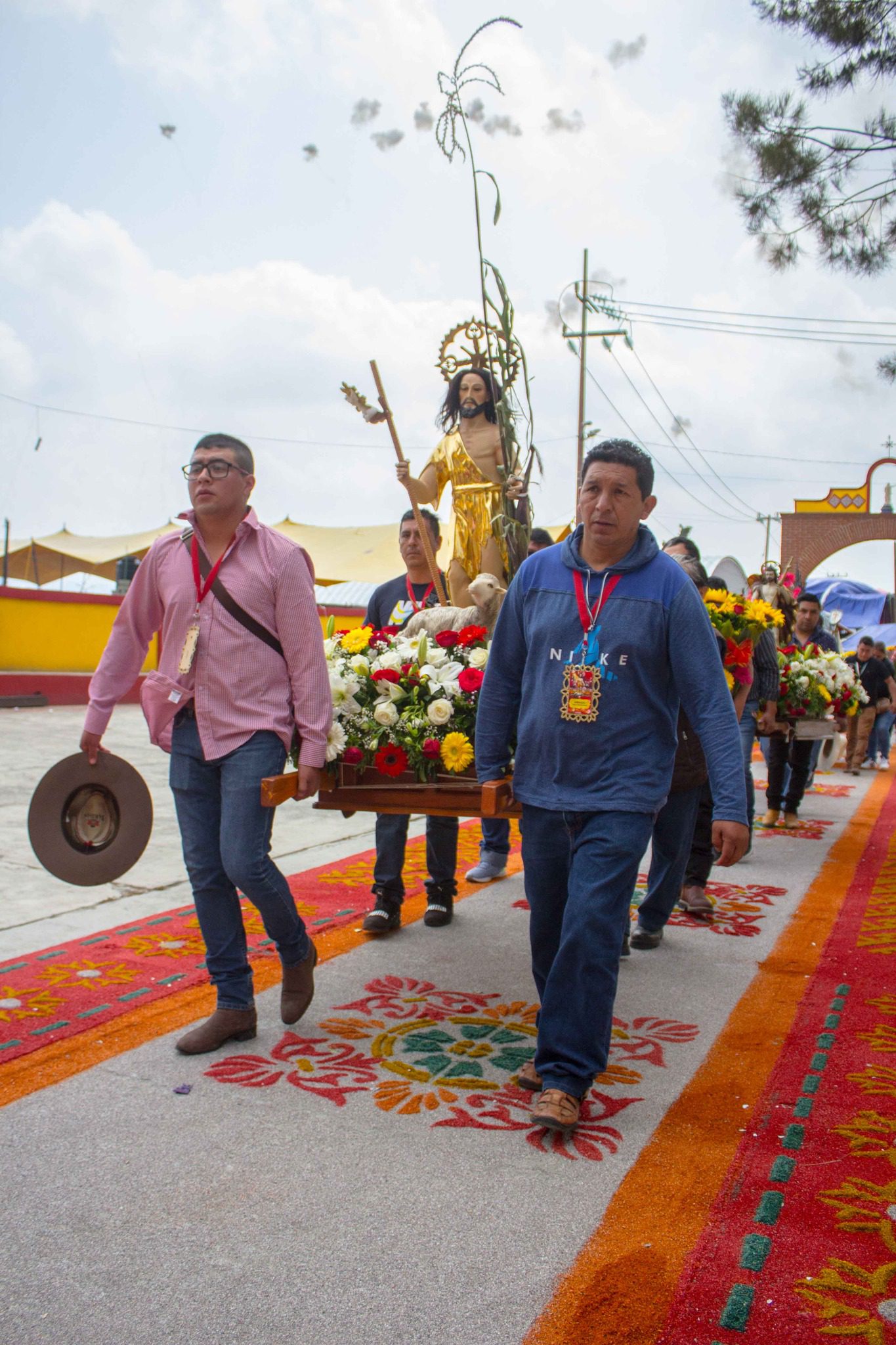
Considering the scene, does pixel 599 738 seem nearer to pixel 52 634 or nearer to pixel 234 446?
pixel 234 446

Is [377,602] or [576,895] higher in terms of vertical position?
[377,602]

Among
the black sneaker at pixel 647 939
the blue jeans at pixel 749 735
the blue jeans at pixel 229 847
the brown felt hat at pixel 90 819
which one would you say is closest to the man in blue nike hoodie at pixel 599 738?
the blue jeans at pixel 229 847

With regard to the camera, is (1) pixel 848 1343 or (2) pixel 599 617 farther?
(2) pixel 599 617

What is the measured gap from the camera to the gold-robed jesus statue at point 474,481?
18.7ft

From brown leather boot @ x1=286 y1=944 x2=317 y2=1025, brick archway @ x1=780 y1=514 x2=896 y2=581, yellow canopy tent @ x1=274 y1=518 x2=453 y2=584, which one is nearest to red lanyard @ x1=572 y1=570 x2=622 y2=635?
brown leather boot @ x1=286 y1=944 x2=317 y2=1025

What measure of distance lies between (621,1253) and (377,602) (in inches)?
155

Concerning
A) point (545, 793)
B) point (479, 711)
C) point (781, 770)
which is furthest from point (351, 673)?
point (781, 770)

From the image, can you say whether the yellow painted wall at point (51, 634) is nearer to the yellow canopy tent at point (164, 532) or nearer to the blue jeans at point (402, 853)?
the yellow canopy tent at point (164, 532)

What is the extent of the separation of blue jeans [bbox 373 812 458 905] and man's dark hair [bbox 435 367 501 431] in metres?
2.07

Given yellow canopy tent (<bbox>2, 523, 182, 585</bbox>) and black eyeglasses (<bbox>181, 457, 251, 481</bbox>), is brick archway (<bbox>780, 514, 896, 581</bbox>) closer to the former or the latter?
yellow canopy tent (<bbox>2, 523, 182, 585</bbox>)

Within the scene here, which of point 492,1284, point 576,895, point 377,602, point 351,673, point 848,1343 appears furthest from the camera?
point 377,602

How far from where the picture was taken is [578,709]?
336cm

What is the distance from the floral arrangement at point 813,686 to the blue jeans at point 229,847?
5.34 meters

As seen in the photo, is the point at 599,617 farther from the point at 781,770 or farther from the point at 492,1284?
the point at 781,770
